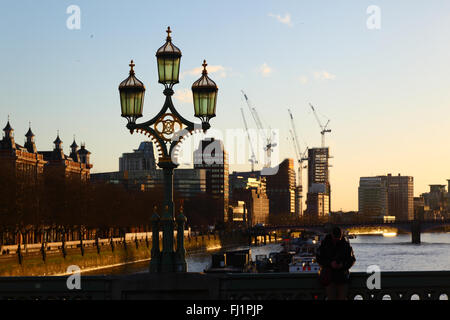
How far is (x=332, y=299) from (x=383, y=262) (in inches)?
4286

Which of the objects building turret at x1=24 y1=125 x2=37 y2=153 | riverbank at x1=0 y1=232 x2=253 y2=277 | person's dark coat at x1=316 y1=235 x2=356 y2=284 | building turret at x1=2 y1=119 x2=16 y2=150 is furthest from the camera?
building turret at x1=24 y1=125 x2=37 y2=153

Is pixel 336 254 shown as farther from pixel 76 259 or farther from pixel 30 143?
pixel 30 143

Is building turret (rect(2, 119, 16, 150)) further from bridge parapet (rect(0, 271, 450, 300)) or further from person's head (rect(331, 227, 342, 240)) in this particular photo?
person's head (rect(331, 227, 342, 240))

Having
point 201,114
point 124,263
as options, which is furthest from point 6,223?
point 201,114

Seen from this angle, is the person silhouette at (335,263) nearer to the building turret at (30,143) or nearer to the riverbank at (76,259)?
the riverbank at (76,259)

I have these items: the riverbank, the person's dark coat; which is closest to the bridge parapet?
the person's dark coat

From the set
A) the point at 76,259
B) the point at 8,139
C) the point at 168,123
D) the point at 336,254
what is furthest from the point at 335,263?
the point at 8,139

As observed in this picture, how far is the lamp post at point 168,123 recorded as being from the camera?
1869 centimetres

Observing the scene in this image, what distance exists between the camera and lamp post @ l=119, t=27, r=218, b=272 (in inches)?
736

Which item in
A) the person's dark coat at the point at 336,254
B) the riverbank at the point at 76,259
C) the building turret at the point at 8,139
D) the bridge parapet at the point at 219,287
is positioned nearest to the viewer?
the person's dark coat at the point at 336,254

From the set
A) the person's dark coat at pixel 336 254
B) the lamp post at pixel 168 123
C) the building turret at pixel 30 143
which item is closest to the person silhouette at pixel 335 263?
the person's dark coat at pixel 336 254
